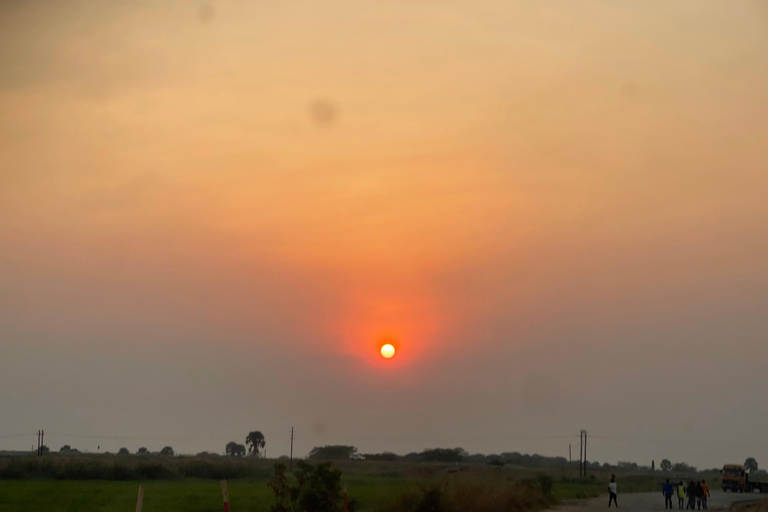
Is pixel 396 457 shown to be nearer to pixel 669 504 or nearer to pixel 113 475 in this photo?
pixel 113 475

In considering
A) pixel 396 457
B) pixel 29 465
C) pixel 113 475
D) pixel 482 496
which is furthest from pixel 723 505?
pixel 396 457

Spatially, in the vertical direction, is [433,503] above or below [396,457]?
above

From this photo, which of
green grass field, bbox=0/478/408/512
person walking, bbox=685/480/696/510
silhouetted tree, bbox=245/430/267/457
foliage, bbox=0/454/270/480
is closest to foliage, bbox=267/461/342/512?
green grass field, bbox=0/478/408/512

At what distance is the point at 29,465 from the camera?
8350 cm

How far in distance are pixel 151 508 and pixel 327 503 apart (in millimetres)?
18368

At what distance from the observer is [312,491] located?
27125mm

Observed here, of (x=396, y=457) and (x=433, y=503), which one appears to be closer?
(x=433, y=503)

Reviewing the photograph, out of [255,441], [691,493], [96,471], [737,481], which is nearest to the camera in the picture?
[691,493]

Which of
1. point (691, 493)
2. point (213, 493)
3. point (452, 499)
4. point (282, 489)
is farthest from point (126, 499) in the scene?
point (691, 493)

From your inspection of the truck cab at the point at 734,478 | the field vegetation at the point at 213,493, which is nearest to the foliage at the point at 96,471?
the field vegetation at the point at 213,493

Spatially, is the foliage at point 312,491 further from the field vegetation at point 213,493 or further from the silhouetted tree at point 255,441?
the silhouetted tree at point 255,441

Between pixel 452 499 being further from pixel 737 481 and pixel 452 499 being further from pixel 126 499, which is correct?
pixel 737 481

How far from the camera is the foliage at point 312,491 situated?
26.9 metres

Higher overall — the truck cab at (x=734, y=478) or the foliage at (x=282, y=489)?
the foliage at (x=282, y=489)
